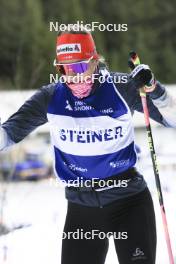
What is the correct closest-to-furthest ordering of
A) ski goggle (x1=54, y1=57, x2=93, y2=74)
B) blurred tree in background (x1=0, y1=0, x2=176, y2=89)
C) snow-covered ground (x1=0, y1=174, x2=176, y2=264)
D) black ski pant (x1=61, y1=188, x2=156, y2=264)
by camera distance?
black ski pant (x1=61, y1=188, x2=156, y2=264) < ski goggle (x1=54, y1=57, x2=93, y2=74) < snow-covered ground (x1=0, y1=174, x2=176, y2=264) < blurred tree in background (x1=0, y1=0, x2=176, y2=89)

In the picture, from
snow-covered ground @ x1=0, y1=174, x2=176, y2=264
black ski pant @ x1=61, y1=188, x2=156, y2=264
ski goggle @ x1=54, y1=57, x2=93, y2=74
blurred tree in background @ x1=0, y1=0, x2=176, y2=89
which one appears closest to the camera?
black ski pant @ x1=61, y1=188, x2=156, y2=264

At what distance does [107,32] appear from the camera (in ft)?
120

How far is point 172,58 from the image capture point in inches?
1375

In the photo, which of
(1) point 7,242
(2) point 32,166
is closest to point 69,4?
(2) point 32,166

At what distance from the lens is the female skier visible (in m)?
2.77

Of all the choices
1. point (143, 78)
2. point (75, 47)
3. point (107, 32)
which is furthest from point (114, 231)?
point (107, 32)

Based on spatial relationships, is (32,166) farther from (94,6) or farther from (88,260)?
(94,6)

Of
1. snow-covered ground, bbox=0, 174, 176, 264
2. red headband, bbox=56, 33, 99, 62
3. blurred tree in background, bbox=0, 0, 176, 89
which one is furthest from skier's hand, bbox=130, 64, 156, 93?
blurred tree in background, bbox=0, 0, 176, 89

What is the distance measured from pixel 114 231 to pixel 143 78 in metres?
0.75

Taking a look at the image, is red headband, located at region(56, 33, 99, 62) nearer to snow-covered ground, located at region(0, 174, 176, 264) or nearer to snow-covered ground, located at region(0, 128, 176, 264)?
Answer: snow-covered ground, located at region(0, 128, 176, 264)

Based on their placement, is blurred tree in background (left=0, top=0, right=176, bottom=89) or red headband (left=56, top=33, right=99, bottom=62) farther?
blurred tree in background (left=0, top=0, right=176, bottom=89)

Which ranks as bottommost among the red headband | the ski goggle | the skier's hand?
the skier's hand

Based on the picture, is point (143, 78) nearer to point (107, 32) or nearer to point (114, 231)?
point (114, 231)

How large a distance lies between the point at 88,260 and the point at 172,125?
784mm
